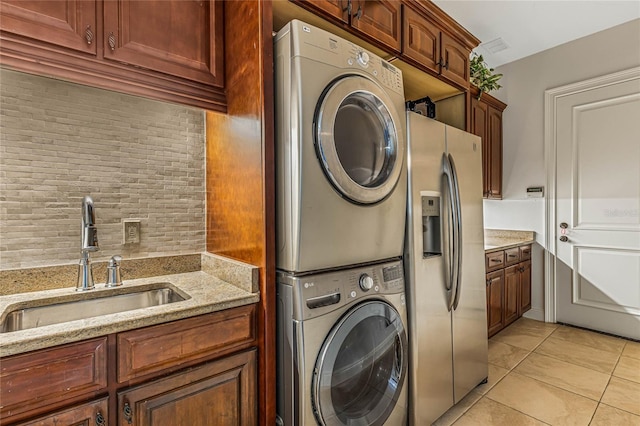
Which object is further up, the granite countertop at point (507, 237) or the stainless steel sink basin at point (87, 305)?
the granite countertop at point (507, 237)

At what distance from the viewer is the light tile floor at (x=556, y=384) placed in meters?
1.89

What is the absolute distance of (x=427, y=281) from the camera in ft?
5.61

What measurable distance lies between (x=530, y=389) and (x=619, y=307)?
1.64 meters

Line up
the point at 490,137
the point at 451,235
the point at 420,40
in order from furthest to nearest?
the point at 490,137 < the point at 420,40 < the point at 451,235

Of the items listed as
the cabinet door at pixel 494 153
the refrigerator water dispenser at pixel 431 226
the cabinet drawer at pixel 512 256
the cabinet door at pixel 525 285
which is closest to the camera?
the refrigerator water dispenser at pixel 431 226

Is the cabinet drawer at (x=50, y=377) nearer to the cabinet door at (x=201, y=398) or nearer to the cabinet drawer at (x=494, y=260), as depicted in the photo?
the cabinet door at (x=201, y=398)

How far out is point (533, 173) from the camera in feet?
11.6

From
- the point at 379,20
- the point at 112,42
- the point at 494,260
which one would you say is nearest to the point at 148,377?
the point at 112,42

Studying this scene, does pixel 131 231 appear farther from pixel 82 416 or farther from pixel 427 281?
pixel 427 281

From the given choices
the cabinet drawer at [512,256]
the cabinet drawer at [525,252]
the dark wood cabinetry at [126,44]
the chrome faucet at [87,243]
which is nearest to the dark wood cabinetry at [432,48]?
the dark wood cabinetry at [126,44]

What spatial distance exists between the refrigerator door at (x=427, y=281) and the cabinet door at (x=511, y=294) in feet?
5.24

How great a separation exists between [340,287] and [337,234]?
0.74 ft

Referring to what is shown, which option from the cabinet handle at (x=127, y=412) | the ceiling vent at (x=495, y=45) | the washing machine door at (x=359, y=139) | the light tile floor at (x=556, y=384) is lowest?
the light tile floor at (x=556, y=384)

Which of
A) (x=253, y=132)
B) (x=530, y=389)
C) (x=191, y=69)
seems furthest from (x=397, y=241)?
(x=530, y=389)
